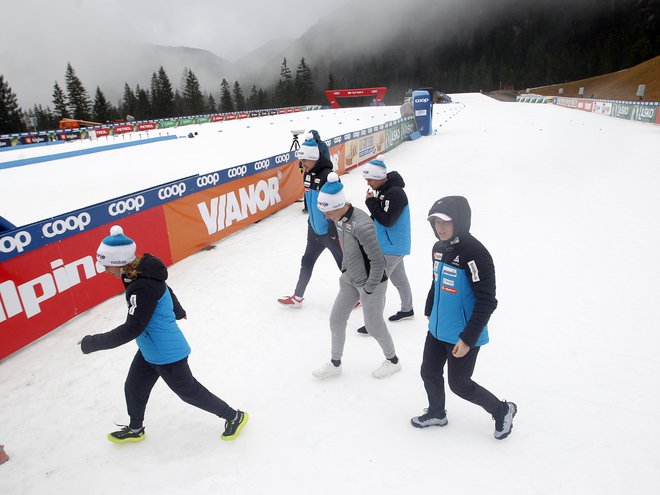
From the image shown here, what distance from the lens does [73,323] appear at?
536 cm

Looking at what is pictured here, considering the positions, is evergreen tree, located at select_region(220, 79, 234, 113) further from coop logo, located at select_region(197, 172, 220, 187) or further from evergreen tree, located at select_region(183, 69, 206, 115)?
coop logo, located at select_region(197, 172, 220, 187)

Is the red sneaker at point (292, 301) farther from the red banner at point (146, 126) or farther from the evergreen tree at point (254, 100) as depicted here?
the evergreen tree at point (254, 100)

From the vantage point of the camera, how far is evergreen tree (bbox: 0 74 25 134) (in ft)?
166

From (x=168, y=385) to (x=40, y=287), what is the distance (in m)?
2.94

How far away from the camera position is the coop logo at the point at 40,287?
15.1ft

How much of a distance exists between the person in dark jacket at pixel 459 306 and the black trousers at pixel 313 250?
6.59 feet

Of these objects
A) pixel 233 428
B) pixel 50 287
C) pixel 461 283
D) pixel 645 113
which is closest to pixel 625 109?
pixel 645 113

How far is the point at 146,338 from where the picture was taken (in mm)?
2842

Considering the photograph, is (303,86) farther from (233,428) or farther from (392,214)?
(233,428)

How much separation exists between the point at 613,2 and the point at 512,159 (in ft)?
447

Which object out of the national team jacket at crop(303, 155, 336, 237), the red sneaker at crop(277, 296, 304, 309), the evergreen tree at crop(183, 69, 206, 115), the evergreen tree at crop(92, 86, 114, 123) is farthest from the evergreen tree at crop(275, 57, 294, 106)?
the red sneaker at crop(277, 296, 304, 309)

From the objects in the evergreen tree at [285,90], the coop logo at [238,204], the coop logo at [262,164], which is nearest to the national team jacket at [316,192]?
the coop logo at [238,204]

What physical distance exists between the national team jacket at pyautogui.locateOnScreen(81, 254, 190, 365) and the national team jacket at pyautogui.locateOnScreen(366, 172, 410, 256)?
7.45 ft

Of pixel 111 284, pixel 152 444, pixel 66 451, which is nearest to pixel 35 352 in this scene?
pixel 111 284
